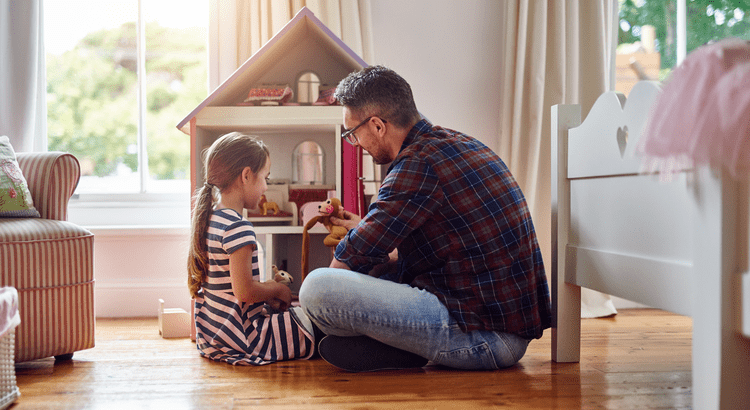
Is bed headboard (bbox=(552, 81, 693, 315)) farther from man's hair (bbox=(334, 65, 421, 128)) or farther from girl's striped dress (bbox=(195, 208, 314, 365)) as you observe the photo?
girl's striped dress (bbox=(195, 208, 314, 365))

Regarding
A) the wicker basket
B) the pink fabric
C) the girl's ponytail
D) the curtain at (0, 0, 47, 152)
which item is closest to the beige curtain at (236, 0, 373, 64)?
the curtain at (0, 0, 47, 152)

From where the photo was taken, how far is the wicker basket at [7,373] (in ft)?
3.65

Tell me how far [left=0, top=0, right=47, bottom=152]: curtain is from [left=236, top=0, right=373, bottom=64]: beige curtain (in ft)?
2.71

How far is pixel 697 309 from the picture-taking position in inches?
33.8

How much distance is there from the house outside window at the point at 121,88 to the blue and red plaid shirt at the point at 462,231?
152cm

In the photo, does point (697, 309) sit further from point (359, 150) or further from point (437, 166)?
point (359, 150)

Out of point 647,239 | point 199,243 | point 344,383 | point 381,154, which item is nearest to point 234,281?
point 199,243

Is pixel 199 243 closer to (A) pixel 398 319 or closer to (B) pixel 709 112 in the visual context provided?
(A) pixel 398 319

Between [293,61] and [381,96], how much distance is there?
0.90 m

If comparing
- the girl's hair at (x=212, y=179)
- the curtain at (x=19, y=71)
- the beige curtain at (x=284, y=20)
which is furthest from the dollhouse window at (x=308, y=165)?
the curtain at (x=19, y=71)

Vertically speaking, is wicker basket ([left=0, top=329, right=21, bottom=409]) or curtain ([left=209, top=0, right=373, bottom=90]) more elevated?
curtain ([left=209, top=0, right=373, bottom=90])

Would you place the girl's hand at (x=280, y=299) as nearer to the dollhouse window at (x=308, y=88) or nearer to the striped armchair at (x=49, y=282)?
the striped armchair at (x=49, y=282)

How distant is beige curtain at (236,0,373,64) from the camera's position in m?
2.27

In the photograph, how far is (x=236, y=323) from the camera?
1.46 meters
